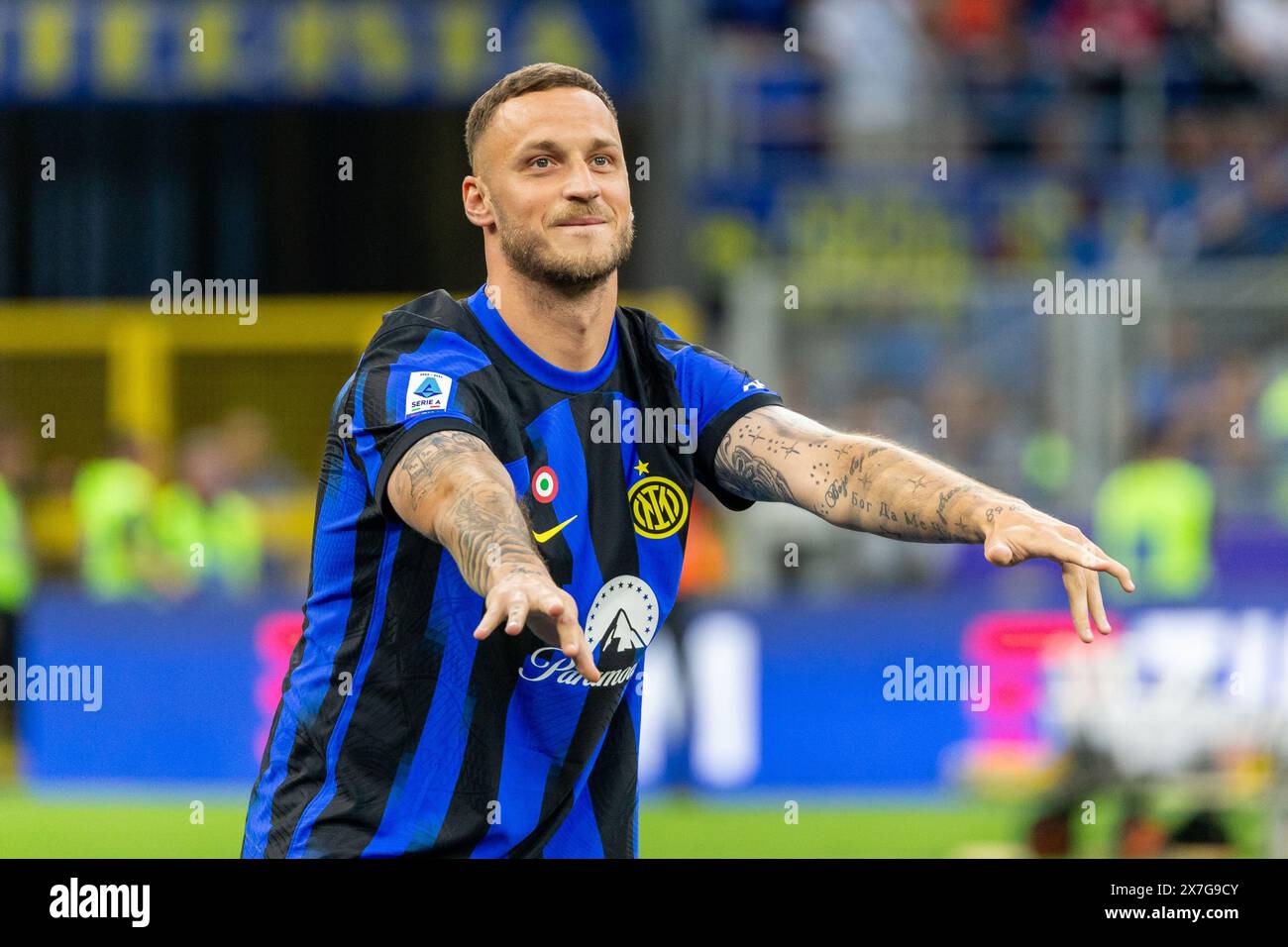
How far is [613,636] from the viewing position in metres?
4.28

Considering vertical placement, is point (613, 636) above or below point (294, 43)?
below

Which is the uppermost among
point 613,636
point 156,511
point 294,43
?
point 294,43

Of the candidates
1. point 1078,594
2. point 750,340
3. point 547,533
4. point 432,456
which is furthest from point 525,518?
point 750,340

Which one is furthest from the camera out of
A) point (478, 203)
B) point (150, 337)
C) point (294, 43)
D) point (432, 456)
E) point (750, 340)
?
point (294, 43)

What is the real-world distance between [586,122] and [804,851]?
694 centimetres

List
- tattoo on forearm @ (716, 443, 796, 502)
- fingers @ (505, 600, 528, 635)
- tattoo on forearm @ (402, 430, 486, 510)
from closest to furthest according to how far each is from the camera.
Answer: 1. fingers @ (505, 600, 528, 635)
2. tattoo on forearm @ (402, 430, 486, 510)
3. tattoo on forearm @ (716, 443, 796, 502)

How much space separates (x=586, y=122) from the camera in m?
4.22

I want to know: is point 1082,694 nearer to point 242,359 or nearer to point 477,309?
point 477,309

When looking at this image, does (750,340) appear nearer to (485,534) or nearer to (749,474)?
(749,474)

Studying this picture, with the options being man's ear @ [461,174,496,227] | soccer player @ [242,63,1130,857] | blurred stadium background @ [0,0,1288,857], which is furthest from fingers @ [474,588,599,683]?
blurred stadium background @ [0,0,1288,857]

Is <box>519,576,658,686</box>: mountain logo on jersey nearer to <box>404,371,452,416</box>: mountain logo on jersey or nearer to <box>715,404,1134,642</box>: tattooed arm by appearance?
<box>715,404,1134,642</box>: tattooed arm

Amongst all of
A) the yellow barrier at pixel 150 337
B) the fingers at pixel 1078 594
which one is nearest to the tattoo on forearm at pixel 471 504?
the fingers at pixel 1078 594

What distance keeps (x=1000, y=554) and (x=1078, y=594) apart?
0.57 feet

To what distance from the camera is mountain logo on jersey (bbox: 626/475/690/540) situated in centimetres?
434
